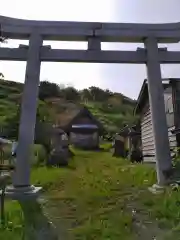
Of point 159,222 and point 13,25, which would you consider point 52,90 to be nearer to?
point 13,25

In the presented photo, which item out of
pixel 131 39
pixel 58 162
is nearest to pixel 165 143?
pixel 131 39

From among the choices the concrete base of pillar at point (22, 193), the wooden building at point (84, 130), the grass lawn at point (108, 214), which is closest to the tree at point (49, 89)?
the wooden building at point (84, 130)

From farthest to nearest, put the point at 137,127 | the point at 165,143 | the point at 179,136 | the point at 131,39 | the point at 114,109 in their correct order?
the point at 114,109 < the point at 137,127 < the point at 179,136 < the point at 131,39 < the point at 165,143

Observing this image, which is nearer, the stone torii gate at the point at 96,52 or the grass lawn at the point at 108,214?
the grass lawn at the point at 108,214

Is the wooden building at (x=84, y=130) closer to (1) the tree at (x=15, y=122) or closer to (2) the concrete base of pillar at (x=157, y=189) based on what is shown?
(1) the tree at (x=15, y=122)

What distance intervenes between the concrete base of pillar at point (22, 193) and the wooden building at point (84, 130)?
21.1 meters

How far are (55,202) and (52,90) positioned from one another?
1152 inches

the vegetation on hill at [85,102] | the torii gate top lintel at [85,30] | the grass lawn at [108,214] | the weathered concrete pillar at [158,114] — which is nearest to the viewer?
the grass lawn at [108,214]

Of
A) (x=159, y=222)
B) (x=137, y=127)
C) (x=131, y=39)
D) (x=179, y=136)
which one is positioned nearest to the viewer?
(x=159, y=222)

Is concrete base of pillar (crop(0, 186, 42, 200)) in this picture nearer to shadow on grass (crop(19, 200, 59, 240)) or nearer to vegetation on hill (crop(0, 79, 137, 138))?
shadow on grass (crop(19, 200, 59, 240))

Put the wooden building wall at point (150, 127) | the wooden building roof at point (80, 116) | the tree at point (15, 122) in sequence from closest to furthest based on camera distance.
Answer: the wooden building wall at point (150, 127), the tree at point (15, 122), the wooden building roof at point (80, 116)

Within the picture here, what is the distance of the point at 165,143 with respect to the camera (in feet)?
22.8

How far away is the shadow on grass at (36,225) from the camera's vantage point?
3.60m

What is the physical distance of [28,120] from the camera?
6797 millimetres
